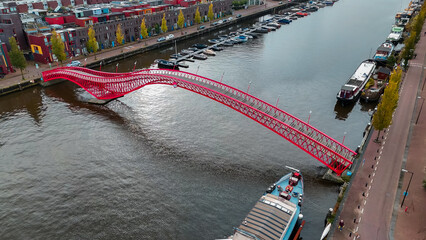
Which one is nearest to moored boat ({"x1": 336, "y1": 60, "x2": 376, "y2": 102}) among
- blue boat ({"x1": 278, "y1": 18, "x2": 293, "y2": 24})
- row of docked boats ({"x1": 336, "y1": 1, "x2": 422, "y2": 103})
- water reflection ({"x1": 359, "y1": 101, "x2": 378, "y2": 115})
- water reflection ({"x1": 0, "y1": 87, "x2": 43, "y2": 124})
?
row of docked boats ({"x1": 336, "y1": 1, "x2": 422, "y2": 103})

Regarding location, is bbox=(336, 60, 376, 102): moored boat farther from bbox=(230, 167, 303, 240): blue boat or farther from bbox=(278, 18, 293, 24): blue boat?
bbox=(278, 18, 293, 24): blue boat

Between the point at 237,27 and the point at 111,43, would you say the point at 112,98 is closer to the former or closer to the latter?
the point at 111,43

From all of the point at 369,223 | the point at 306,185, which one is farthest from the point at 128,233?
the point at 369,223

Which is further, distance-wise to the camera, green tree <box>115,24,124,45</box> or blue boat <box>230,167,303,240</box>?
green tree <box>115,24,124,45</box>

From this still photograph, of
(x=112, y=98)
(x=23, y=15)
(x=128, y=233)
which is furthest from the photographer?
(x=23, y=15)

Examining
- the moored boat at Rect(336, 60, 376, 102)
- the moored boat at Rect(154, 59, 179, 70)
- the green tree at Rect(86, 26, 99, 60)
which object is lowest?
the moored boat at Rect(336, 60, 376, 102)

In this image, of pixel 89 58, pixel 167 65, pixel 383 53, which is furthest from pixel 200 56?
pixel 383 53
